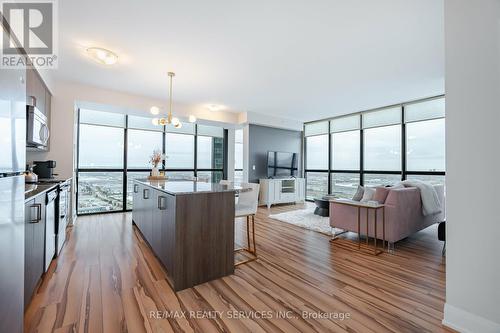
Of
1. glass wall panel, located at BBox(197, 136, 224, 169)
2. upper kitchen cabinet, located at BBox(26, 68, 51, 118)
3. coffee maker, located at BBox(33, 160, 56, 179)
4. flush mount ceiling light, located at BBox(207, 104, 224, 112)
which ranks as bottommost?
coffee maker, located at BBox(33, 160, 56, 179)

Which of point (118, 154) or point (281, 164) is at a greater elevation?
point (118, 154)

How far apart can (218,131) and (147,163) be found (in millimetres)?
2327

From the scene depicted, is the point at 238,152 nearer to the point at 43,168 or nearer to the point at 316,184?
the point at 316,184

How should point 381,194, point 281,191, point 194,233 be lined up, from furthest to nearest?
point 281,191 < point 381,194 < point 194,233

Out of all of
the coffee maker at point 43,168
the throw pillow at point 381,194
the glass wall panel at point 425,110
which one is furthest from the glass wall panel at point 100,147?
the glass wall panel at point 425,110

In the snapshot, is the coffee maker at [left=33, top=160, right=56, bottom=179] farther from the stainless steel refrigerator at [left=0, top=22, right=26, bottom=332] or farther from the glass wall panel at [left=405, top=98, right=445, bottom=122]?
the glass wall panel at [left=405, top=98, right=445, bottom=122]

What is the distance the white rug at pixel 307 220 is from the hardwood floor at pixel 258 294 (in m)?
0.90

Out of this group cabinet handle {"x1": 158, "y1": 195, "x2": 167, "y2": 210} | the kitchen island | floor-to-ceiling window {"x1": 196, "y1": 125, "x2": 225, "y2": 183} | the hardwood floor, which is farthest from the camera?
floor-to-ceiling window {"x1": 196, "y1": 125, "x2": 225, "y2": 183}

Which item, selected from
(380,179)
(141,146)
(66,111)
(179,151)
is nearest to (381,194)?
(380,179)

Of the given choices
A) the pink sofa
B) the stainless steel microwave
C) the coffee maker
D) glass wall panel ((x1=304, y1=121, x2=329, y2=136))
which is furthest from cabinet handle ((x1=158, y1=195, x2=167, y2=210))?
glass wall panel ((x1=304, y1=121, x2=329, y2=136))

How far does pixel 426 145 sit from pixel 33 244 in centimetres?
660

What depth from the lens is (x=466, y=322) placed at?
4.99ft

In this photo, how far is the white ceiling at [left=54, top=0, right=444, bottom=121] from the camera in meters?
2.16

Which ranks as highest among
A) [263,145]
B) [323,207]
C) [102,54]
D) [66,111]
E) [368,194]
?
[102,54]
